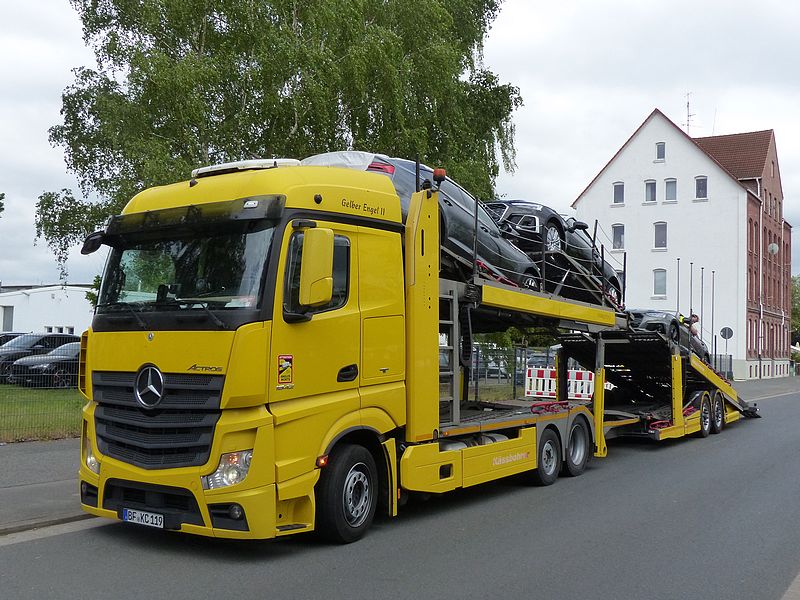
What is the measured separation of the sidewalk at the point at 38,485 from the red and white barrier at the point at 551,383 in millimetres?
8305

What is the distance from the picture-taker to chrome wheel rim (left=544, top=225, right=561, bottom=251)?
1112 cm

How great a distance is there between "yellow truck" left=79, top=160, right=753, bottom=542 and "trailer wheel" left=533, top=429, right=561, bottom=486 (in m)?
1.99

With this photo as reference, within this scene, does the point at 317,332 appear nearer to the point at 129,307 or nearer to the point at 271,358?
the point at 271,358

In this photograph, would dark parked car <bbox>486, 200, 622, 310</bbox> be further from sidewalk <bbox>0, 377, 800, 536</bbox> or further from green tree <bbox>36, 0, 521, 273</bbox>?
green tree <bbox>36, 0, 521, 273</bbox>

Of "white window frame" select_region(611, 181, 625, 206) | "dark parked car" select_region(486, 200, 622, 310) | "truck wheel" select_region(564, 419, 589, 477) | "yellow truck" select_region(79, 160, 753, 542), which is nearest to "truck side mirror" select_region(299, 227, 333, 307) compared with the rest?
"yellow truck" select_region(79, 160, 753, 542)

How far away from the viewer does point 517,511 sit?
8.45 meters

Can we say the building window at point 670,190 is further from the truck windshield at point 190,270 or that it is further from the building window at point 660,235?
the truck windshield at point 190,270

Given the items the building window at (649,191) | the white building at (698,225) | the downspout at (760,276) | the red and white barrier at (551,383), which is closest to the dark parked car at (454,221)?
the red and white barrier at (551,383)

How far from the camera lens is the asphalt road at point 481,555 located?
5574 millimetres

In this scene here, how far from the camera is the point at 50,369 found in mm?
13258

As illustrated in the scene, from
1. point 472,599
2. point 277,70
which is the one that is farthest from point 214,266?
point 277,70

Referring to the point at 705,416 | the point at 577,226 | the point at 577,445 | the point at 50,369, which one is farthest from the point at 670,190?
the point at 50,369

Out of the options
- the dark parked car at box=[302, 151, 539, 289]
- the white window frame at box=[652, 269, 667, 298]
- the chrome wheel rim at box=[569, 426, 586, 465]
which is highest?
the white window frame at box=[652, 269, 667, 298]

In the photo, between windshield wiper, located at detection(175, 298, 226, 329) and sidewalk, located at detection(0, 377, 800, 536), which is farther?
sidewalk, located at detection(0, 377, 800, 536)
